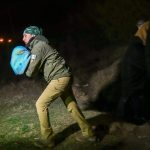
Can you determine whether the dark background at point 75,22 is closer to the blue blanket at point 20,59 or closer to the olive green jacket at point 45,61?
the olive green jacket at point 45,61

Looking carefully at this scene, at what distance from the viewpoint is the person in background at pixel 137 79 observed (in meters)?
9.70

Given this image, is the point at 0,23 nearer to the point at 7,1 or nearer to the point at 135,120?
the point at 7,1

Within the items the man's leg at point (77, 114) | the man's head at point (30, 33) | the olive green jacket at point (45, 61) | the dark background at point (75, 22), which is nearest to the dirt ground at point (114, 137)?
the man's leg at point (77, 114)

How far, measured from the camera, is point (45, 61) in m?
8.40

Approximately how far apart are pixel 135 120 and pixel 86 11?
8.08m

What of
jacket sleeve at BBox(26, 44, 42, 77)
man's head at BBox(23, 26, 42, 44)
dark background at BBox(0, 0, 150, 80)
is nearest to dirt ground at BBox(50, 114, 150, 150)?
jacket sleeve at BBox(26, 44, 42, 77)

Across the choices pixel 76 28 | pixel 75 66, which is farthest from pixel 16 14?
pixel 75 66

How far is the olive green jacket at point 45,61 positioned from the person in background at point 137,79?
192cm

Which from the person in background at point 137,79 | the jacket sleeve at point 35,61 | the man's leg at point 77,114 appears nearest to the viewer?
the jacket sleeve at point 35,61

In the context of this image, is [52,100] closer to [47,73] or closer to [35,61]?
[47,73]

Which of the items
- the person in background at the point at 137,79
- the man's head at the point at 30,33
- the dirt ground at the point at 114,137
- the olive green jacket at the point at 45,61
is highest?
the man's head at the point at 30,33

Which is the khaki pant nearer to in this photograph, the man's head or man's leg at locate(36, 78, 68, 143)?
man's leg at locate(36, 78, 68, 143)

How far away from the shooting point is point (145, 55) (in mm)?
9531

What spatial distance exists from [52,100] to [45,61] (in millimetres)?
711
